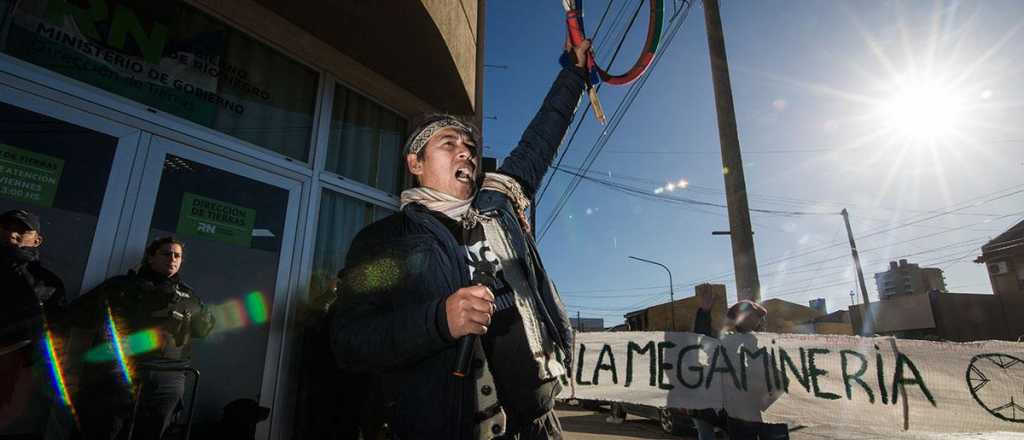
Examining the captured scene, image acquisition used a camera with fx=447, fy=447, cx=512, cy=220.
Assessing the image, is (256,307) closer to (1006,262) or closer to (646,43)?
(646,43)

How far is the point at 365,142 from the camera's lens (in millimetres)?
4816

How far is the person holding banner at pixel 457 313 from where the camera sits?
43.6 inches

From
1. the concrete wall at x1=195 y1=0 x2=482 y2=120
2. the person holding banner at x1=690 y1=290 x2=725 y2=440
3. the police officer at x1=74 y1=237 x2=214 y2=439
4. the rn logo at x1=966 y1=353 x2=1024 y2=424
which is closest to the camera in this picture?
the police officer at x1=74 y1=237 x2=214 y2=439

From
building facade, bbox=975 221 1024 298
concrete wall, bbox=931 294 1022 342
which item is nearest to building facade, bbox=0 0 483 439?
concrete wall, bbox=931 294 1022 342

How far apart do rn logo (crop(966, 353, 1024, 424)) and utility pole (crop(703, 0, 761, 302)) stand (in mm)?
2119

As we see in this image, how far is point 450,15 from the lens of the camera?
14.4 feet

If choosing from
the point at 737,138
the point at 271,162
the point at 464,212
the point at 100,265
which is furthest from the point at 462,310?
the point at 737,138

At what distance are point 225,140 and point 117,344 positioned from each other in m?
1.68

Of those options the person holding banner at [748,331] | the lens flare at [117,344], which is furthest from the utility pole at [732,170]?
the lens flare at [117,344]

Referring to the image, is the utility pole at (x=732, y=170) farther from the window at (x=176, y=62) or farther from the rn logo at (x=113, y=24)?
the rn logo at (x=113, y=24)

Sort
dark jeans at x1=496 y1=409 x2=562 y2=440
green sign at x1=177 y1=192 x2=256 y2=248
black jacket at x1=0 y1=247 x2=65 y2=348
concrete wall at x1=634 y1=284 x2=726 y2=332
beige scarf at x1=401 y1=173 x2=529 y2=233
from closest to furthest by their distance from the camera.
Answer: dark jeans at x1=496 y1=409 x2=562 y2=440, beige scarf at x1=401 y1=173 x2=529 y2=233, black jacket at x1=0 y1=247 x2=65 y2=348, green sign at x1=177 y1=192 x2=256 y2=248, concrete wall at x1=634 y1=284 x2=726 y2=332

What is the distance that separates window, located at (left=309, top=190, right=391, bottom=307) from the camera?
13.4 ft

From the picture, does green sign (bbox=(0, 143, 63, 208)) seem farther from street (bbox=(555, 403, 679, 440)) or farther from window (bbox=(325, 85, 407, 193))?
street (bbox=(555, 403, 679, 440))

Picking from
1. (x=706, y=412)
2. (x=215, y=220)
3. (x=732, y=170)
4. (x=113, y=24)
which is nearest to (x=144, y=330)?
(x=215, y=220)
